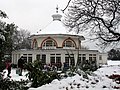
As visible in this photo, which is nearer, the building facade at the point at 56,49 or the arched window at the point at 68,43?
the building facade at the point at 56,49

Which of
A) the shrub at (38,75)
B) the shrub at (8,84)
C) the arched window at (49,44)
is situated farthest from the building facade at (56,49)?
the shrub at (8,84)

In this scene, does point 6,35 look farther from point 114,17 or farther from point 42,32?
point 42,32

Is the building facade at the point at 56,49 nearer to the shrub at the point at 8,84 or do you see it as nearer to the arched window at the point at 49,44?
the arched window at the point at 49,44

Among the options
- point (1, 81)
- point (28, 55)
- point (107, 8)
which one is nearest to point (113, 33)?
point (107, 8)

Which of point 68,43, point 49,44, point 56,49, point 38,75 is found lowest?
point 38,75

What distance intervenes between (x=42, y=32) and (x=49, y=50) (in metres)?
6.74

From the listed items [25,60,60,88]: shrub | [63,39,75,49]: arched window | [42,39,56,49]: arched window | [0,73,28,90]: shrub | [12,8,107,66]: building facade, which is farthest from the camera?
[63,39,75,49]: arched window

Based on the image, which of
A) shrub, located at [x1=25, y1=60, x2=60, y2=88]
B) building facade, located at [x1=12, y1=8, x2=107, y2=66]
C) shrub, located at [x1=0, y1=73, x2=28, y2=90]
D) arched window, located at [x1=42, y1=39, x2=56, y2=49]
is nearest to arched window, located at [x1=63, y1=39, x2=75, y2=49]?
building facade, located at [x1=12, y1=8, x2=107, y2=66]

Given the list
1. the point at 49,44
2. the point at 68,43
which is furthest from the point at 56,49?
the point at 68,43

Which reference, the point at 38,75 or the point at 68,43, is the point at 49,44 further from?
the point at 38,75

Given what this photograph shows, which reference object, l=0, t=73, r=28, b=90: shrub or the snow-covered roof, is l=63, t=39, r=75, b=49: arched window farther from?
l=0, t=73, r=28, b=90: shrub

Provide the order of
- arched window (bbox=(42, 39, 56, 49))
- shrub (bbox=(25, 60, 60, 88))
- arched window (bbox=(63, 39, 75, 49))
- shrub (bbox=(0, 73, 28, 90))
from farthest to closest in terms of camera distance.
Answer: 1. arched window (bbox=(63, 39, 75, 49))
2. arched window (bbox=(42, 39, 56, 49))
3. shrub (bbox=(25, 60, 60, 88))
4. shrub (bbox=(0, 73, 28, 90))

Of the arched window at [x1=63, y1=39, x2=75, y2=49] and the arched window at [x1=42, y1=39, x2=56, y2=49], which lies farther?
the arched window at [x1=63, y1=39, x2=75, y2=49]

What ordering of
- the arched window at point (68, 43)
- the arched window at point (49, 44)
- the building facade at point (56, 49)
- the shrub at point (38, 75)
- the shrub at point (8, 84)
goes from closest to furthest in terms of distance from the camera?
the shrub at point (8, 84) < the shrub at point (38, 75) < the building facade at point (56, 49) < the arched window at point (49, 44) < the arched window at point (68, 43)
